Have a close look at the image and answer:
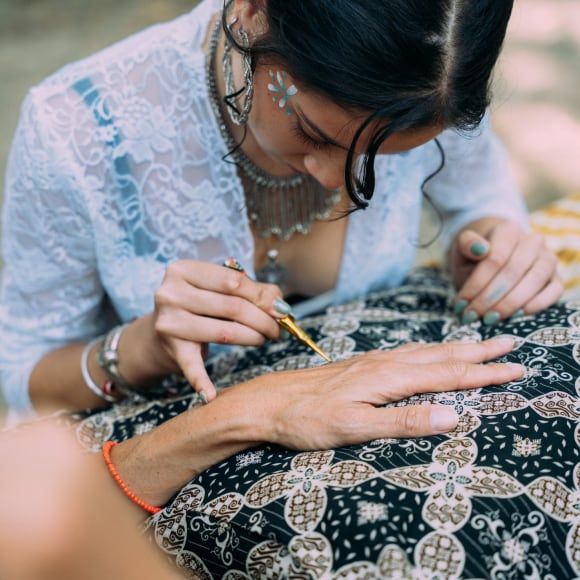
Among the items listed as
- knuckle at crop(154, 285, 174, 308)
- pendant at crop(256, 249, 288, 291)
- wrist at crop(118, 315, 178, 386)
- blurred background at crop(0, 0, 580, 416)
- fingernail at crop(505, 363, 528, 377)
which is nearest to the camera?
fingernail at crop(505, 363, 528, 377)

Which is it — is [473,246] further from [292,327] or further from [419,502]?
[419,502]

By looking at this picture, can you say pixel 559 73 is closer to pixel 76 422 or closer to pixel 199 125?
pixel 199 125

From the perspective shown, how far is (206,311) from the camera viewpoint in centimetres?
131

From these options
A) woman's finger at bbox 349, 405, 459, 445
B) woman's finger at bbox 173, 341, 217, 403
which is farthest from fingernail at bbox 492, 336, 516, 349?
woman's finger at bbox 173, 341, 217, 403

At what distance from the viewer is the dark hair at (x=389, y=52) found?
3.45 feet

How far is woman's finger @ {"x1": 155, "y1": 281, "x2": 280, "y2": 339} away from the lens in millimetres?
1304

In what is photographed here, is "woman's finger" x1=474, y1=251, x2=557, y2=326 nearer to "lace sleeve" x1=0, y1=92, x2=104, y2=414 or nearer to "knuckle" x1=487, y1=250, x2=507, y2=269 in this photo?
"knuckle" x1=487, y1=250, x2=507, y2=269

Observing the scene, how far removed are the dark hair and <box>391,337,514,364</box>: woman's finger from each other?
30 cm

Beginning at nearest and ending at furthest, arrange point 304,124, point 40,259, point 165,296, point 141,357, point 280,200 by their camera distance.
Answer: point 304,124 → point 165,296 → point 141,357 → point 40,259 → point 280,200

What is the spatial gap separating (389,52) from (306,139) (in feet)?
0.73

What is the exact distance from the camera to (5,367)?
1.71m

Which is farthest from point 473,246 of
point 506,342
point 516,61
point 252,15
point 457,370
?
point 516,61

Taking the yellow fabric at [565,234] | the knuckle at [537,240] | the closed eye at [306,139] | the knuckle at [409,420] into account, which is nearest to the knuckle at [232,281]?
the closed eye at [306,139]

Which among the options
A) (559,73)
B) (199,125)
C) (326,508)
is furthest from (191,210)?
(559,73)
